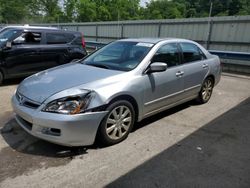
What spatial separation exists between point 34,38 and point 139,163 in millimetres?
5582

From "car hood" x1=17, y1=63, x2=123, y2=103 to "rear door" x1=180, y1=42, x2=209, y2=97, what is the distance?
1.71 metres

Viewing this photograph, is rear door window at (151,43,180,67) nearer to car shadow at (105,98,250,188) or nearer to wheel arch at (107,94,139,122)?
wheel arch at (107,94,139,122)

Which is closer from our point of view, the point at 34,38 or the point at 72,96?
the point at 72,96

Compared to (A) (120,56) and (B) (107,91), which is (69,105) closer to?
(B) (107,91)

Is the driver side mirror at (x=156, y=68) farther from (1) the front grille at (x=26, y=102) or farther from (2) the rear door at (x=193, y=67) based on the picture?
(1) the front grille at (x=26, y=102)

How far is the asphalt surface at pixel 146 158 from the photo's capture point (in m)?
2.89

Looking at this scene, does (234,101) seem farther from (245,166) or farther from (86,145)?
(86,145)

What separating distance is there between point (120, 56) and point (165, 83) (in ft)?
3.03

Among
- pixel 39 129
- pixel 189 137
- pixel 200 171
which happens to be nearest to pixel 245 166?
pixel 200 171

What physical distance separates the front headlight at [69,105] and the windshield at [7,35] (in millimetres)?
4524

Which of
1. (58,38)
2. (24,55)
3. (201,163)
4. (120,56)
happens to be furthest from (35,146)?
(58,38)

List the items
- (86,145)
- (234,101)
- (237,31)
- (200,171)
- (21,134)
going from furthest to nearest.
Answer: (237,31), (234,101), (21,134), (86,145), (200,171)

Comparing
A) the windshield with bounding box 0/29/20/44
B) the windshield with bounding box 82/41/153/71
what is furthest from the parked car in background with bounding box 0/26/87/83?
the windshield with bounding box 82/41/153/71

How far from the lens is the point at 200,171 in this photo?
10.2ft
